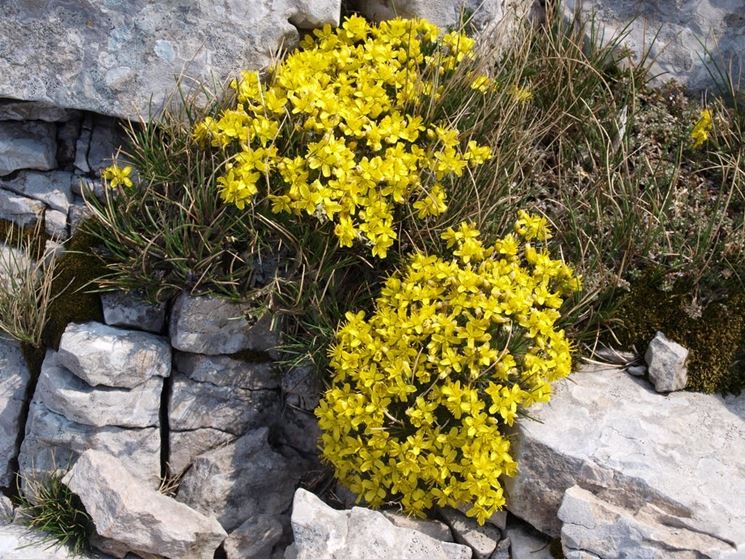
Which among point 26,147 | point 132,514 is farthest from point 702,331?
point 26,147

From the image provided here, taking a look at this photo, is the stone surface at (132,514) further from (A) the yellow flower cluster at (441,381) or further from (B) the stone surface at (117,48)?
(B) the stone surface at (117,48)

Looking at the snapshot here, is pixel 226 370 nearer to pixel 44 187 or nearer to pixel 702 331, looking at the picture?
pixel 44 187

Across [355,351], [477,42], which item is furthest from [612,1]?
[355,351]

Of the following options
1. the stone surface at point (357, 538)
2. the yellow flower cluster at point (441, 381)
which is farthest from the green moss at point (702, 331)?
the stone surface at point (357, 538)

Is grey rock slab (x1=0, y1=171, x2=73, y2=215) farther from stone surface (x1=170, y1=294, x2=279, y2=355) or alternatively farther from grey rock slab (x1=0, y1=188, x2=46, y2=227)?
stone surface (x1=170, y1=294, x2=279, y2=355)

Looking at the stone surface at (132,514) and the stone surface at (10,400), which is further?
the stone surface at (10,400)

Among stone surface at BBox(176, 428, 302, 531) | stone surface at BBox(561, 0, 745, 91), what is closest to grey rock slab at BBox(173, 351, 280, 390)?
stone surface at BBox(176, 428, 302, 531)

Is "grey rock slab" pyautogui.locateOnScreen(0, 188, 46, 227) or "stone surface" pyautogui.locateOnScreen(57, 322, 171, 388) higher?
"grey rock slab" pyautogui.locateOnScreen(0, 188, 46, 227)
